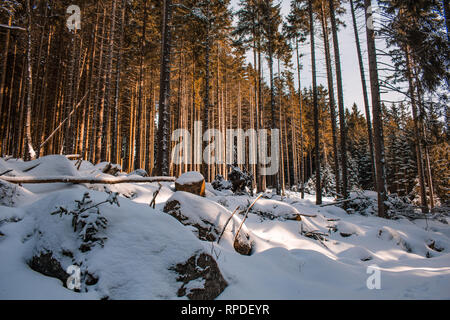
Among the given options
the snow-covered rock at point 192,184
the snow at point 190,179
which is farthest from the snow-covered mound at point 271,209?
the snow at point 190,179

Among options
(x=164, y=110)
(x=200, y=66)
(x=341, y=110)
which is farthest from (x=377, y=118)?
(x=200, y=66)

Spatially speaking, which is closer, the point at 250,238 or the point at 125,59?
the point at 250,238

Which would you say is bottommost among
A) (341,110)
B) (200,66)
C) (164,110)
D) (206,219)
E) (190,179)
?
(206,219)

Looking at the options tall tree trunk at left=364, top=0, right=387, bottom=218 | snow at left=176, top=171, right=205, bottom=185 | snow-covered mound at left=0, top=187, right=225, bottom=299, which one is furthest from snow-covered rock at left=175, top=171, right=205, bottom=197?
tall tree trunk at left=364, top=0, right=387, bottom=218

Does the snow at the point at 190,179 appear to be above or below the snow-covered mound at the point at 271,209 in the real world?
above

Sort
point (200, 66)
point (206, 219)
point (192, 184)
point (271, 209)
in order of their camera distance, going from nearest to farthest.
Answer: point (206, 219)
point (271, 209)
point (192, 184)
point (200, 66)

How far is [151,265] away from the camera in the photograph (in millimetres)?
1904

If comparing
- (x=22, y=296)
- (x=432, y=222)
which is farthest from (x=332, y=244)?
(x=432, y=222)

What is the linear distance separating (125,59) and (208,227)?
66.5 ft

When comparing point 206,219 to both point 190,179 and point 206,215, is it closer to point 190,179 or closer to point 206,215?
point 206,215

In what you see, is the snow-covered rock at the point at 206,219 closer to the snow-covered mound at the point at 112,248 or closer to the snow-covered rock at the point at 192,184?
the snow-covered mound at the point at 112,248

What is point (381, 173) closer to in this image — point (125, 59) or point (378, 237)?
point (378, 237)

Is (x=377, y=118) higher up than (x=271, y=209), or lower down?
higher up

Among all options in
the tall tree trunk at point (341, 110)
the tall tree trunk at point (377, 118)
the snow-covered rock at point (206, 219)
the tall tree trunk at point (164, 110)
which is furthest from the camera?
the tall tree trunk at point (341, 110)
